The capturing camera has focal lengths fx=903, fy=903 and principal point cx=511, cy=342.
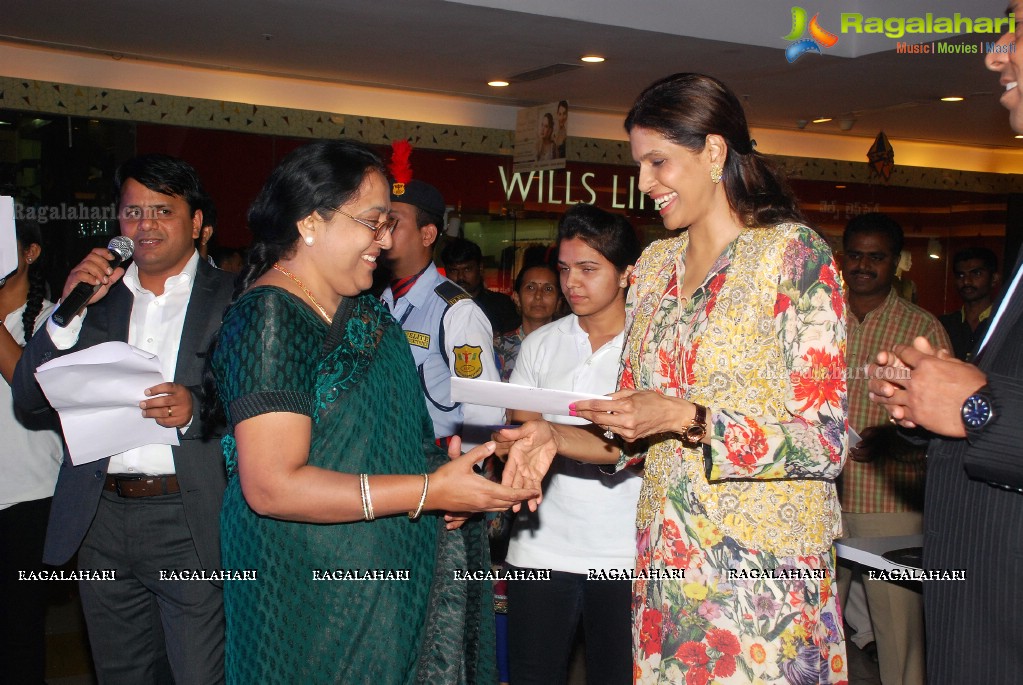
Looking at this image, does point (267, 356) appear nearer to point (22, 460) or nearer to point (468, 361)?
point (468, 361)

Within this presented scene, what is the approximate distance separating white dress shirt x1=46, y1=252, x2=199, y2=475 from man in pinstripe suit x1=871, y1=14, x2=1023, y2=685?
2.09m

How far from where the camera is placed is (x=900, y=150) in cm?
1045

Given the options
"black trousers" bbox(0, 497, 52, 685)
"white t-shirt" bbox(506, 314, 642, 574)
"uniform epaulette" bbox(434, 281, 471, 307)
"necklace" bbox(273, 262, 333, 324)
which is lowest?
"black trousers" bbox(0, 497, 52, 685)

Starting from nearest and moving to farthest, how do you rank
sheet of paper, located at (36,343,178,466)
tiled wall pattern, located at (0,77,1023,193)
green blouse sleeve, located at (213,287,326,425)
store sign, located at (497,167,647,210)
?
green blouse sleeve, located at (213,287,326,425)
sheet of paper, located at (36,343,178,466)
tiled wall pattern, located at (0,77,1023,193)
store sign, located at (497,167,647,210)

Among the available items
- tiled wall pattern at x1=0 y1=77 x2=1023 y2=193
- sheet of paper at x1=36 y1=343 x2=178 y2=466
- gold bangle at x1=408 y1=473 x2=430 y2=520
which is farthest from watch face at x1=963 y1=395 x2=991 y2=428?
tiled wall pattern at x1=0 y1=77 x2=1023 y2=193

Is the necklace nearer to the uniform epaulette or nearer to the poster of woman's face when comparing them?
the uniform epaulette

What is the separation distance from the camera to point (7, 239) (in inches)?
103

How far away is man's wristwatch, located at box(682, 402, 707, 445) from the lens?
5.68 ft

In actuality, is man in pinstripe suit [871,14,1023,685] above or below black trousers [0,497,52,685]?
above

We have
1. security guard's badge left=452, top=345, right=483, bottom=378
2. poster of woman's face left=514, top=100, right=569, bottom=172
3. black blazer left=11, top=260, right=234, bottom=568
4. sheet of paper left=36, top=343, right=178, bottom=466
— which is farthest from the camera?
poster of woman's face left=514, top=100, right=569, bottom=172

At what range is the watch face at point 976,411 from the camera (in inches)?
57.1

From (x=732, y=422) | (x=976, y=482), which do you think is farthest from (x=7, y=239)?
(x=976, y=482)

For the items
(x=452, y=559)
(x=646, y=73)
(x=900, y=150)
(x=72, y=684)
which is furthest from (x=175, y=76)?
(x=900, y=150)

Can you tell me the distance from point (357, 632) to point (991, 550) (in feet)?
3.89
